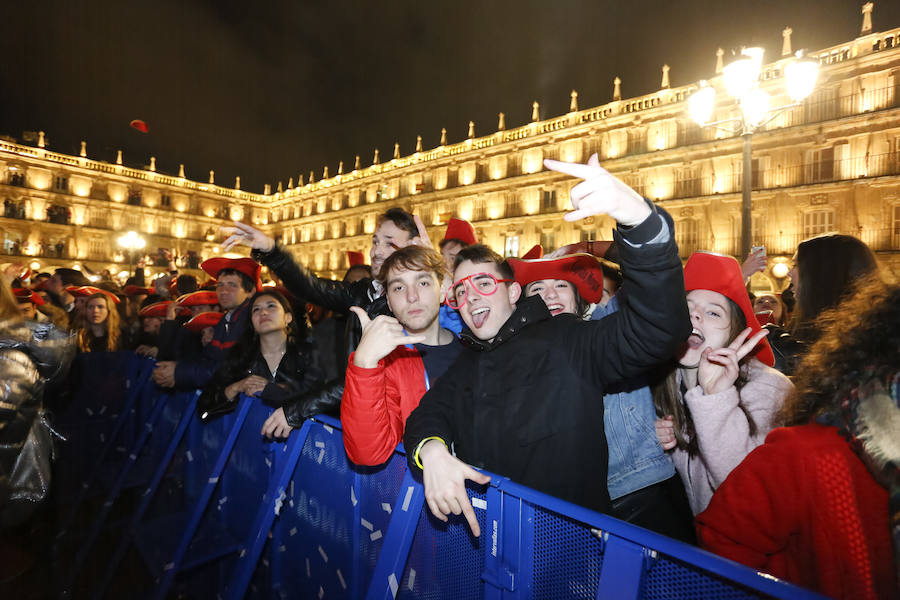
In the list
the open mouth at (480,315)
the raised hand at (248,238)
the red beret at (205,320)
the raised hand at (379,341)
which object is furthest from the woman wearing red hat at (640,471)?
the red beret at (205,320)

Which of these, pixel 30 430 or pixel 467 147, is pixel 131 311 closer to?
pixel 30 430

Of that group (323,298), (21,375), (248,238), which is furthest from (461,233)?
(21,375)

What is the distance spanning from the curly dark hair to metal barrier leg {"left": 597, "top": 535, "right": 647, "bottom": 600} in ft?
2.17

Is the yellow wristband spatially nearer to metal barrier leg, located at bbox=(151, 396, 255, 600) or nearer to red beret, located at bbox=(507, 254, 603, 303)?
red beret, located at bbox=(507, 254, 603, 303)

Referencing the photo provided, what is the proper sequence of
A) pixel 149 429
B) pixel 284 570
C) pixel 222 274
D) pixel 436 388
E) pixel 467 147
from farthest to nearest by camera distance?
pixel 467 147, pixel 222 274, pixel 149 429, pixel 284 570, pixel 436 388

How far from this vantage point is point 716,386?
Result: 5.74ft

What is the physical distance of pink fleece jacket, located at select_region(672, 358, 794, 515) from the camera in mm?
1720

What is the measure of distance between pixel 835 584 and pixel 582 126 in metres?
28.0

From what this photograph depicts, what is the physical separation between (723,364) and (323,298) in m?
A: 2.68

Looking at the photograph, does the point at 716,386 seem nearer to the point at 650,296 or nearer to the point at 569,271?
the point at 650,296

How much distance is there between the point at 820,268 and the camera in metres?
2.38

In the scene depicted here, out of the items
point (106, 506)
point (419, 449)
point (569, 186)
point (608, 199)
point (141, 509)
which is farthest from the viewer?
point (569, 186)

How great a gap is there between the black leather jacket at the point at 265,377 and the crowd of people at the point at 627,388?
0.06 ft

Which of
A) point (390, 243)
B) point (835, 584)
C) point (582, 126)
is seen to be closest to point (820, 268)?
point (835, 584)
